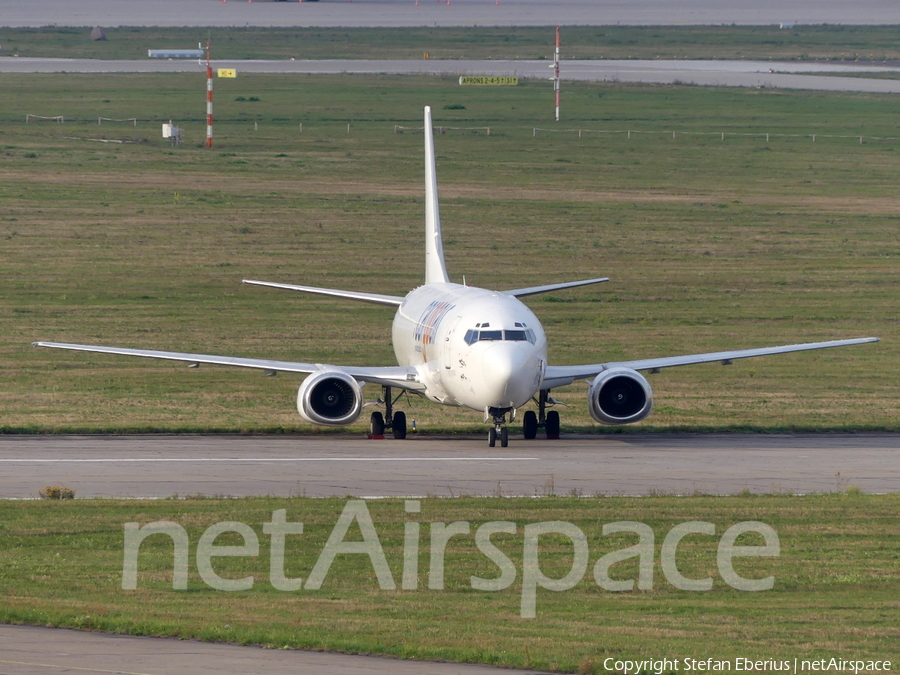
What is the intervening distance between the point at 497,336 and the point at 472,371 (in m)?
0.96

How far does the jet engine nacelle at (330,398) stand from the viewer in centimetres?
3450

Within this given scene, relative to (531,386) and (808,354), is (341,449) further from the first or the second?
(808,354)

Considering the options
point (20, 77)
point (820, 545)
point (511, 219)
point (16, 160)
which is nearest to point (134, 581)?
point (820, 545)

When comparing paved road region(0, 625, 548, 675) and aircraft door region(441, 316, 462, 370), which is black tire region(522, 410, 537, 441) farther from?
paved road region(0, 625, 548, 675)

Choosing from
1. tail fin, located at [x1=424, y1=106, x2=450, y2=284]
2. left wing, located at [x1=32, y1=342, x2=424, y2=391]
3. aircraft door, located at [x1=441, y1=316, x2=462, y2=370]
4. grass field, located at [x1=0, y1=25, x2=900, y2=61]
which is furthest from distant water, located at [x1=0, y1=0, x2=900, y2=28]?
aircraft door, located at [x1=441, y1=316, x2=462, y2=370]

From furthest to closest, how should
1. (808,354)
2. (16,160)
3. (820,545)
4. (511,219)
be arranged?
(16,160) < (511,219) < (808,354) < (820,545)

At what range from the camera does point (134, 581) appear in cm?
1988

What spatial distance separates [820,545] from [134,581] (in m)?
10.5

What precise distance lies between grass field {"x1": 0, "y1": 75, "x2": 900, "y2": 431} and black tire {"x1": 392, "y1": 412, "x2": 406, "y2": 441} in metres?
2.19

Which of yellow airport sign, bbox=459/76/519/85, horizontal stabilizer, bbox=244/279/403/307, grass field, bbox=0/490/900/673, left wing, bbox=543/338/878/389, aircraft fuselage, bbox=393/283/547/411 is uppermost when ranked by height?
yellow airport sign, bbox=459/76/519/85

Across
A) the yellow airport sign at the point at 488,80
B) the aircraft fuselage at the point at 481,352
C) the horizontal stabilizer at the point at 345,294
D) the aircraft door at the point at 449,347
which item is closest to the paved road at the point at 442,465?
the aircraft fuselage at the point at 481,352

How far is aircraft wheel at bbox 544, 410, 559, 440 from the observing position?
36438 mm

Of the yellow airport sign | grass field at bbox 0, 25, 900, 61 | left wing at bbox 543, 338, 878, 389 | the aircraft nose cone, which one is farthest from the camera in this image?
grass field at bbox 0, 25, 900, 61

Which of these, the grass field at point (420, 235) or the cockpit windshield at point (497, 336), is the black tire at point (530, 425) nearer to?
the grass field at point (420, 235)
